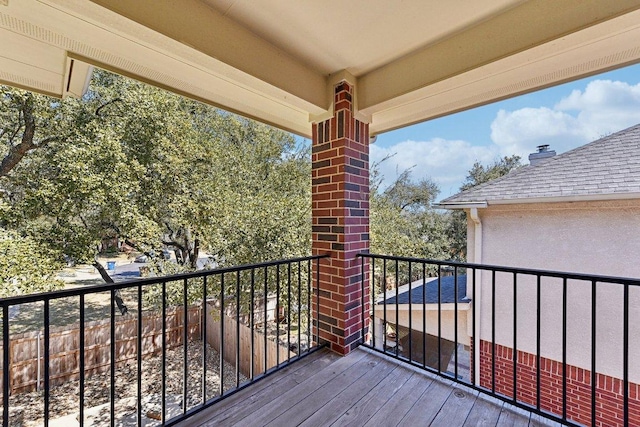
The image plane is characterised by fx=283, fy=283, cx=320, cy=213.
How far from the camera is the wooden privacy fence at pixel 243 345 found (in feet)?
17.8

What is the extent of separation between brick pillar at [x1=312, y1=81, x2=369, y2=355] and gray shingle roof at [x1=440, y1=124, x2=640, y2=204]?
2.12m

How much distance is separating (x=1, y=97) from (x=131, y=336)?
200 inches

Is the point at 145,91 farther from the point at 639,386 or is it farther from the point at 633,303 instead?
the point at 639,386

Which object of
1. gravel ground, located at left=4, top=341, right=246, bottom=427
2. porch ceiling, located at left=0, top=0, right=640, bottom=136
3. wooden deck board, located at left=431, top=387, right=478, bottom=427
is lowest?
gravel ground, located at left=4, top=341, right=246, bottom=427

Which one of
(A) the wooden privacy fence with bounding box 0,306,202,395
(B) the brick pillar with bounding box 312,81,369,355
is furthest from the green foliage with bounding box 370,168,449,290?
(A) the wooden privacy fence with bounding box 0,306,202,395

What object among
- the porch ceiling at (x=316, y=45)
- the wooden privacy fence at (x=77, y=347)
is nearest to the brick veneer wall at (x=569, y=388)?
the porch ceiling at (x=316, y=45)

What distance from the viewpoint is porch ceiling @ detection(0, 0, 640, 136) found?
1.35 metres

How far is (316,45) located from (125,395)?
21.6 ft

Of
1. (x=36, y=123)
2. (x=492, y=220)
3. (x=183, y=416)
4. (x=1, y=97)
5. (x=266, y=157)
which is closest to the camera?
(x=183, y=416)

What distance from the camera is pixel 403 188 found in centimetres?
1066

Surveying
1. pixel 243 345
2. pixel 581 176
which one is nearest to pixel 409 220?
pixel 581 176

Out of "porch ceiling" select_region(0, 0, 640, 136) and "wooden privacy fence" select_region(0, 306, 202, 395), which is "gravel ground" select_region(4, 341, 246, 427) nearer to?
"wooden privacy fence" select_region(0, 306, 202, 395)

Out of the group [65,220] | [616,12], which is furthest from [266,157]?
[616,12]

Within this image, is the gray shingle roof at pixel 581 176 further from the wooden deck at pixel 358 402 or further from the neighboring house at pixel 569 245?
the wooden deck at pixel 358 402
